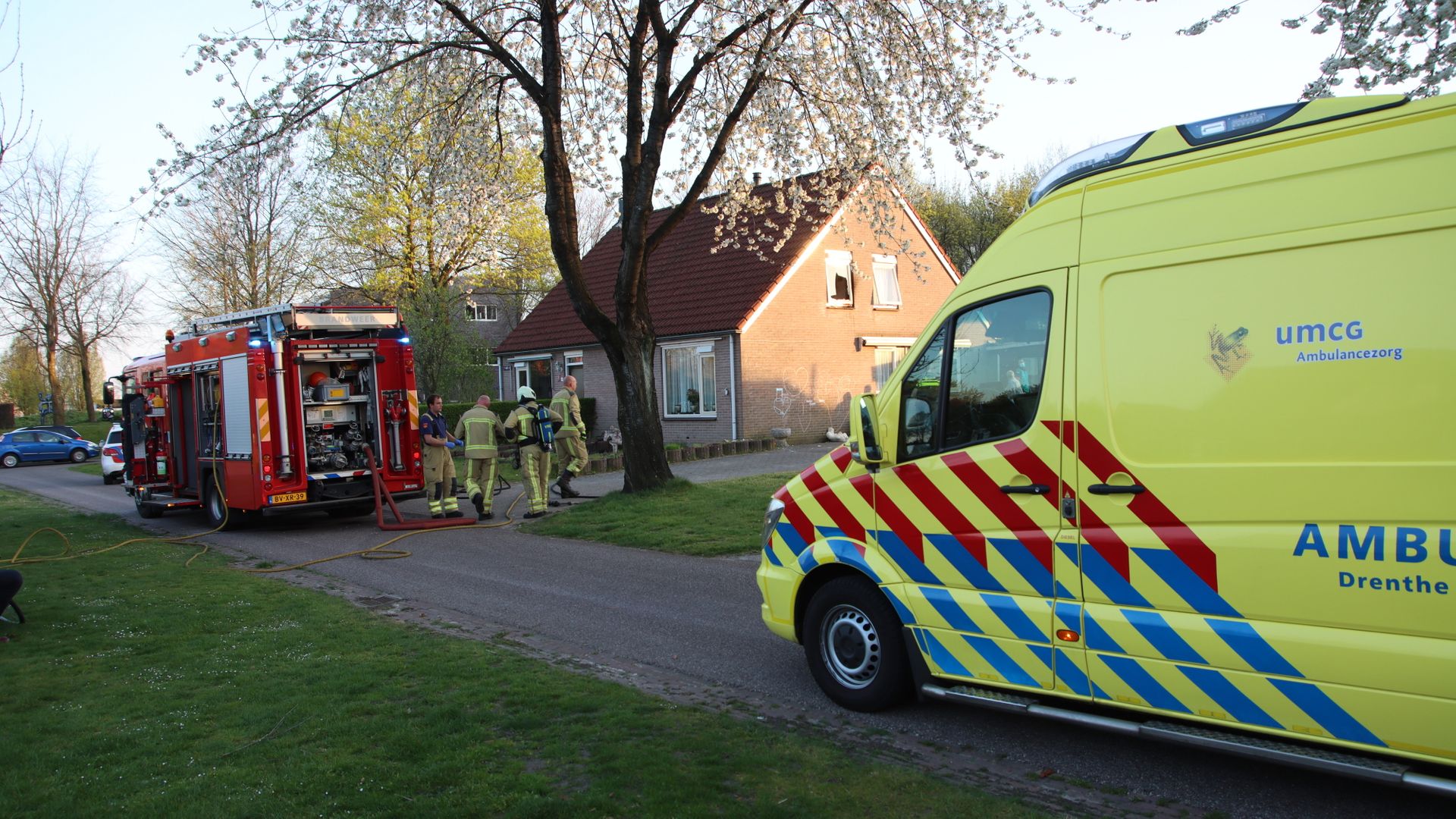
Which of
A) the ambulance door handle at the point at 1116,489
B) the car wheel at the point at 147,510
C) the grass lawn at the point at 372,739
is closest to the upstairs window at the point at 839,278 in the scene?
the car wheel at the point at 147,510

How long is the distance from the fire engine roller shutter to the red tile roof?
9781 mm

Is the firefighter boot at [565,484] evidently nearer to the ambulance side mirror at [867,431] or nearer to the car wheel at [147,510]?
the car wheel at [147,510]

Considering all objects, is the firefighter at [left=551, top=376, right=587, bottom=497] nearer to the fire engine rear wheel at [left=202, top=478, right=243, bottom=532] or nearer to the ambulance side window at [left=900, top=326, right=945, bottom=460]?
the fire engine rear wheel at [left=202, top=478, right=243, bottom=532]

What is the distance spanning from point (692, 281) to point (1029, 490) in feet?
75.5

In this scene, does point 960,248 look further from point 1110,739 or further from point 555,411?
point 1110,739

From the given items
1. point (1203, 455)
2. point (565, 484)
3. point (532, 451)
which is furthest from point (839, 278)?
point (1203, 455)

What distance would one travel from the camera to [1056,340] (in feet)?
15.1

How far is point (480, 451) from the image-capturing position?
1496 cm

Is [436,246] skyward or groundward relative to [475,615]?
skyward

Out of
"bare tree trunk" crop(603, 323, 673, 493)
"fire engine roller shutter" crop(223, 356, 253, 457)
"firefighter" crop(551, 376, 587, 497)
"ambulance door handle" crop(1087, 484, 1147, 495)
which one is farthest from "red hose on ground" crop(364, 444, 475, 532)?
"ambulance door handle" crop(1087, 484, 1147, 495)

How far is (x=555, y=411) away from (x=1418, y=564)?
1322 centimetres

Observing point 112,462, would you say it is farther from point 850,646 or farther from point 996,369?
point 996,369

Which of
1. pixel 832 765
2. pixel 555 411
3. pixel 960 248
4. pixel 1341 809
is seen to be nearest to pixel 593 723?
pixel 832 765

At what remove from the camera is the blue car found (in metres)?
38.3
